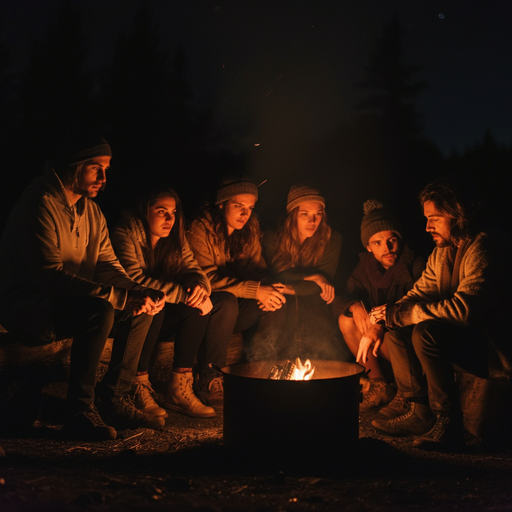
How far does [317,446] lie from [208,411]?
141 centimetres

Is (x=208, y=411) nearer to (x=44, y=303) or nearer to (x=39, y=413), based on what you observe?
(x=39, y=413)

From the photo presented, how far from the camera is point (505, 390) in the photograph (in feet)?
12.1

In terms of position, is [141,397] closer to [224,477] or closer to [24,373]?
[24,373]

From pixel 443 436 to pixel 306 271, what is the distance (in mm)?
2293

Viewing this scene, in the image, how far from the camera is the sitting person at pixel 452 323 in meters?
3.59

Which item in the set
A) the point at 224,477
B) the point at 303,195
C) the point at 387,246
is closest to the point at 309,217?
the point at 303,195

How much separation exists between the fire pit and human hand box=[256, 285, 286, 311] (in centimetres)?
165

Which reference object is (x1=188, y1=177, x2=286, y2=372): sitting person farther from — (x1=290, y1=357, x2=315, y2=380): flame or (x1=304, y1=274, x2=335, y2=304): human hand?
(x1=290, y1=357, x2=315, y2=380): flame

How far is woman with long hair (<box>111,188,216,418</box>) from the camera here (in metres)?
4.24

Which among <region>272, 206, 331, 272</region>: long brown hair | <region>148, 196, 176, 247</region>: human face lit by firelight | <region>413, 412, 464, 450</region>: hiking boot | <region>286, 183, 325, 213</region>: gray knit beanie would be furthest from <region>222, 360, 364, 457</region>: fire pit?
<region>286, 183, 325, 213</region>: gray knit beanie

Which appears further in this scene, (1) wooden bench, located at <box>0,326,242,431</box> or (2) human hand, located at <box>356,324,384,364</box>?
(2) human hand, located at <box>356,324,384,364</box>

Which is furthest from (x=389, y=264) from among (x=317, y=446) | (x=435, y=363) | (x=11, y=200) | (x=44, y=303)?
(x=11, y=200)

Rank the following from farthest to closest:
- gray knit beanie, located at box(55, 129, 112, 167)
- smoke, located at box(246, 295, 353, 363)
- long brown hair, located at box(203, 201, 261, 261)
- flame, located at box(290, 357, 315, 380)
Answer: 1. long brown hair, located at box(203, 201, 261, 261)
2. smoke, located at box(246, 295, 353, 363)
3. gray knit beanie, located at box(55, 129, 112, 167)
4. flame, located at box(290, 357, 315, 380)

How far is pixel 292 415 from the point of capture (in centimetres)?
313
